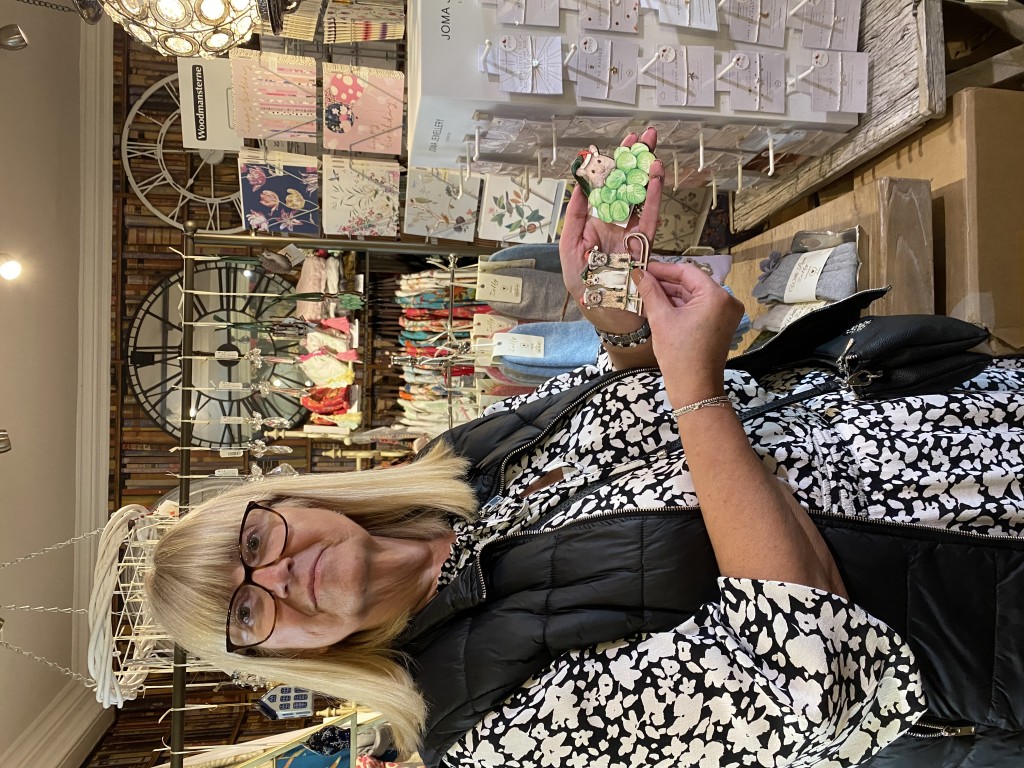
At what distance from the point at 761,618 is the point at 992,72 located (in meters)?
2.38

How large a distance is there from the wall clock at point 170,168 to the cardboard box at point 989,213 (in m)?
4.06

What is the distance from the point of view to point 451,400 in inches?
122

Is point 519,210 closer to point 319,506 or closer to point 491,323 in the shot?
point 491,323

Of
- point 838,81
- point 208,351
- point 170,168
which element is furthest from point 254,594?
point 170,168

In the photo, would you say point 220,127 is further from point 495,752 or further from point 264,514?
point 495,752

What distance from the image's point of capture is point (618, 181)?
1.20m

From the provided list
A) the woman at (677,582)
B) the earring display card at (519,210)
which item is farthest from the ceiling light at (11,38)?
the woman at (677,582)

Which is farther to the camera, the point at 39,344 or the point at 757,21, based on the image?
the point at 39,344

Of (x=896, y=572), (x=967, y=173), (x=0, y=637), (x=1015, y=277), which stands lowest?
(x=0, y=637)

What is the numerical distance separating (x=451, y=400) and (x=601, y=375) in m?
1.87

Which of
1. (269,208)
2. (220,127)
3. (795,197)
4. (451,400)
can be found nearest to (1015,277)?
(795,197)

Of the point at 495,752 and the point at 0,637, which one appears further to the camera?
the point at 0,637

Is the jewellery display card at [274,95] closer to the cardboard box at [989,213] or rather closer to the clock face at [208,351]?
the clock face at [208,351]

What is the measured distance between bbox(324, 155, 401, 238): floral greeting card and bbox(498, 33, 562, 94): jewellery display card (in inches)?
38.0
